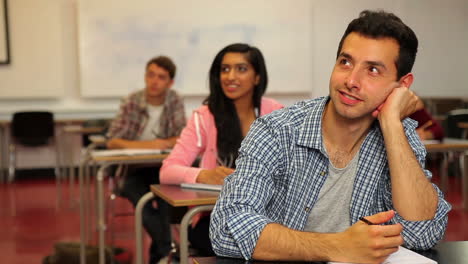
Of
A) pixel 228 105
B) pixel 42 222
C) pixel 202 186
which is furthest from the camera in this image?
pixel 42 222

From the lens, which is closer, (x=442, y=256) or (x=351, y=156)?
(x=442, y=256)

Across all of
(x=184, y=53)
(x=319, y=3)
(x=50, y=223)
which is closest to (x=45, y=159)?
(x=184, y=53)

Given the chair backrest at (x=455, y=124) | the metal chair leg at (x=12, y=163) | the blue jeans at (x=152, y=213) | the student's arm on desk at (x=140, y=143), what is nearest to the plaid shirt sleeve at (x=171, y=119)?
the student's arm on desk at (x=140, y=143)

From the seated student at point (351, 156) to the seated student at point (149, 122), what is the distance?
2554 mm

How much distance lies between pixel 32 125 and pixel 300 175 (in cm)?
641

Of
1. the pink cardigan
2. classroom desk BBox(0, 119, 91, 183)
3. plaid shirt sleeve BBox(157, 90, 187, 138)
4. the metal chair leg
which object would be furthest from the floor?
the pink cardigan

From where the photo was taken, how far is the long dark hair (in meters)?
2.78

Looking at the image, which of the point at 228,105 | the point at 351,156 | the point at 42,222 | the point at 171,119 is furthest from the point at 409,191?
the point at 42,222

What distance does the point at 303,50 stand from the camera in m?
8.56

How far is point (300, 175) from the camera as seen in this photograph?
5.05ft

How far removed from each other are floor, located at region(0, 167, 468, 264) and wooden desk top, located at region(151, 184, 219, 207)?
1911mm

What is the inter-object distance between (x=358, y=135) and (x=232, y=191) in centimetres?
41

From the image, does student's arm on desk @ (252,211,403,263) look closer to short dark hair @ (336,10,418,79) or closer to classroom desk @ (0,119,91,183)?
short dark hair @ (336,10,418,79)

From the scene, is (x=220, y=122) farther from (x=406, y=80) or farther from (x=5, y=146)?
(x=5, y=146)
